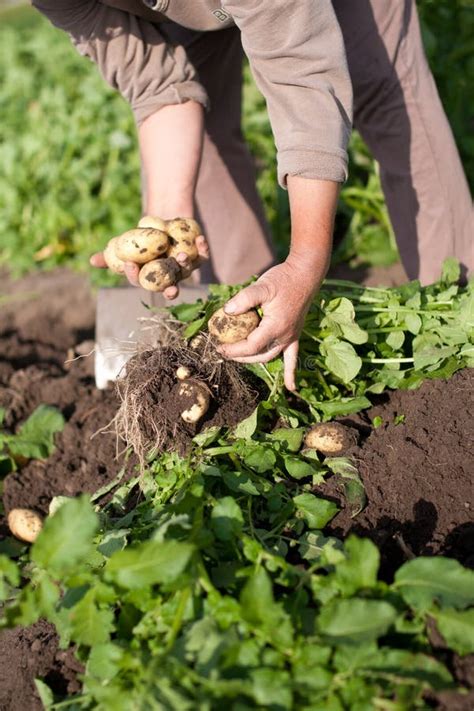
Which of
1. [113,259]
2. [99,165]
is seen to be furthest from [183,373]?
[99,165]

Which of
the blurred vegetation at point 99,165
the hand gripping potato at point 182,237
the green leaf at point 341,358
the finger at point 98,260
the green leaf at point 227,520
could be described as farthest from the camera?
the blurred vegetation at point 99,165

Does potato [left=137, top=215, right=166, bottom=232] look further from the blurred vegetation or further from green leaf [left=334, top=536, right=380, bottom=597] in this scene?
the blurred vegetation

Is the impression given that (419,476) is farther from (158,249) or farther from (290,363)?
(158,249)

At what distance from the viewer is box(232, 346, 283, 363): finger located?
2.33 meters

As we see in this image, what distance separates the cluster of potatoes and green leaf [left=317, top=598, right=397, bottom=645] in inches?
51.6

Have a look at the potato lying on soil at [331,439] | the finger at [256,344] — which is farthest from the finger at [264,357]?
the potato lying on soil at [331,439]

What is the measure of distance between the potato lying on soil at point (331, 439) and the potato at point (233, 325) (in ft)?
1.21

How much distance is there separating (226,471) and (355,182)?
272cm

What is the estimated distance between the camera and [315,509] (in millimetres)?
2055

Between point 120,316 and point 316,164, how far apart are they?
1.44 metres

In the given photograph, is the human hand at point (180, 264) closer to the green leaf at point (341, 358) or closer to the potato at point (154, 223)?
the potato at point (154, 223)

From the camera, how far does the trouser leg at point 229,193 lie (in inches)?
139

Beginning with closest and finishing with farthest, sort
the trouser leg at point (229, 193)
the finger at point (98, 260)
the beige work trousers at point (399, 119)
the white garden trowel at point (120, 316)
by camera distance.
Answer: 1. the finger at point (98, 260)
2. the beige work trousers at point (399, 119)
3. the white garden trowel at point (120, 316)
4. the trouser leg at point (229, 193)

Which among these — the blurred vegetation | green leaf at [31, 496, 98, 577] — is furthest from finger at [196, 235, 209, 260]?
the blurred vegetation
